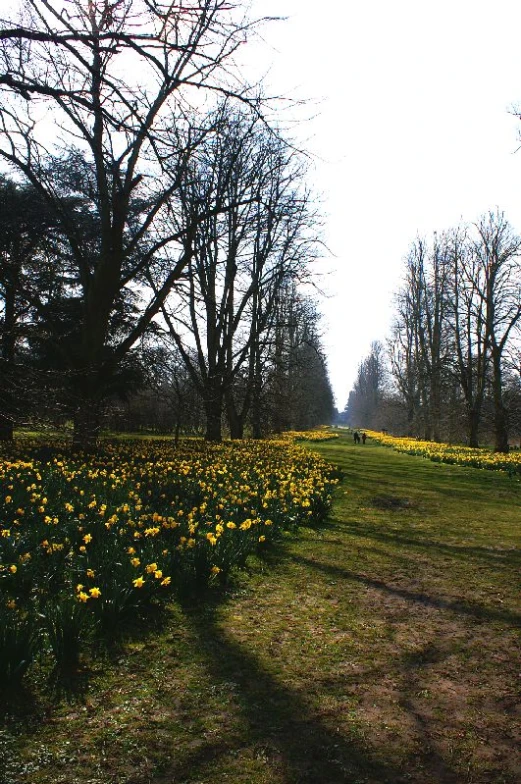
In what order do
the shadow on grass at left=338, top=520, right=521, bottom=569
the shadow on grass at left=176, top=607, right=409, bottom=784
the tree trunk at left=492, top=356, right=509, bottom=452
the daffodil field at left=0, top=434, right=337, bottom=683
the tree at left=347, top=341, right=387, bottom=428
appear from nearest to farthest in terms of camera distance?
the shadow on grass at left=176, top=607, right=409, bottom=784
the daffodil field at left=0, top=434, right=337, bottom=683
the shadow on grass at left=338, top=520, right=521, bottom=569
the tree trunk at left=492, top=356, right=509, bottom=452
the tree at left=347, top=341, right=387, bottom=428

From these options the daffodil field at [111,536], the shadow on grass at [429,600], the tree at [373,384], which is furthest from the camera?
the tree at [373,384]

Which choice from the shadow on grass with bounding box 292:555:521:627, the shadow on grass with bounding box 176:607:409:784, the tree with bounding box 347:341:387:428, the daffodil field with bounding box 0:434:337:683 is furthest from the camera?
the tree with bounding box 347:341:387:428

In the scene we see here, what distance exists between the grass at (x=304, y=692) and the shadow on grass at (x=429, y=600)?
2cm

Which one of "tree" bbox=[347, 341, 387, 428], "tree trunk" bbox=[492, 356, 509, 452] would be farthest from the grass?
"tree" bbox=[347, 341, 387, 428]

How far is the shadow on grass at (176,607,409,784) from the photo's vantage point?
2.12m

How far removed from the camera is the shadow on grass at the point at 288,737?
6.97 feet

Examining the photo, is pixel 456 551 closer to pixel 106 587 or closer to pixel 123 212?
pixel 106 587

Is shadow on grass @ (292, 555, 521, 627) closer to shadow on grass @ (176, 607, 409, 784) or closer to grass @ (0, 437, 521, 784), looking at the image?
grass @ (0, 437, 521, 784)

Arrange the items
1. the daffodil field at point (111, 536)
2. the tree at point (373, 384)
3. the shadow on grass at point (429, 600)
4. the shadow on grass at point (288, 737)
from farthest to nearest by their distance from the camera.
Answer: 1. the tree at point (373, 384)
2. the shadow on grass at point (429, 600)
3. the daffodil field at point (111, 536)
4. the shadow on grass at point (288, 737)

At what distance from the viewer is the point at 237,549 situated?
4793mm

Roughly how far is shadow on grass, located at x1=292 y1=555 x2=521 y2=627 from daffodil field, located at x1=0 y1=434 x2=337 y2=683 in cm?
88

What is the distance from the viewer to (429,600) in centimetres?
432

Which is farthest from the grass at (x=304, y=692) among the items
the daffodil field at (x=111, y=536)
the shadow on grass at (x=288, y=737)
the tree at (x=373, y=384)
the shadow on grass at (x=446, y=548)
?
the tree at (x=373, y=384)

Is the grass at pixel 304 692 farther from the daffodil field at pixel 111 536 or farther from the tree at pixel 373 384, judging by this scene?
the tree at pixel 373 384
